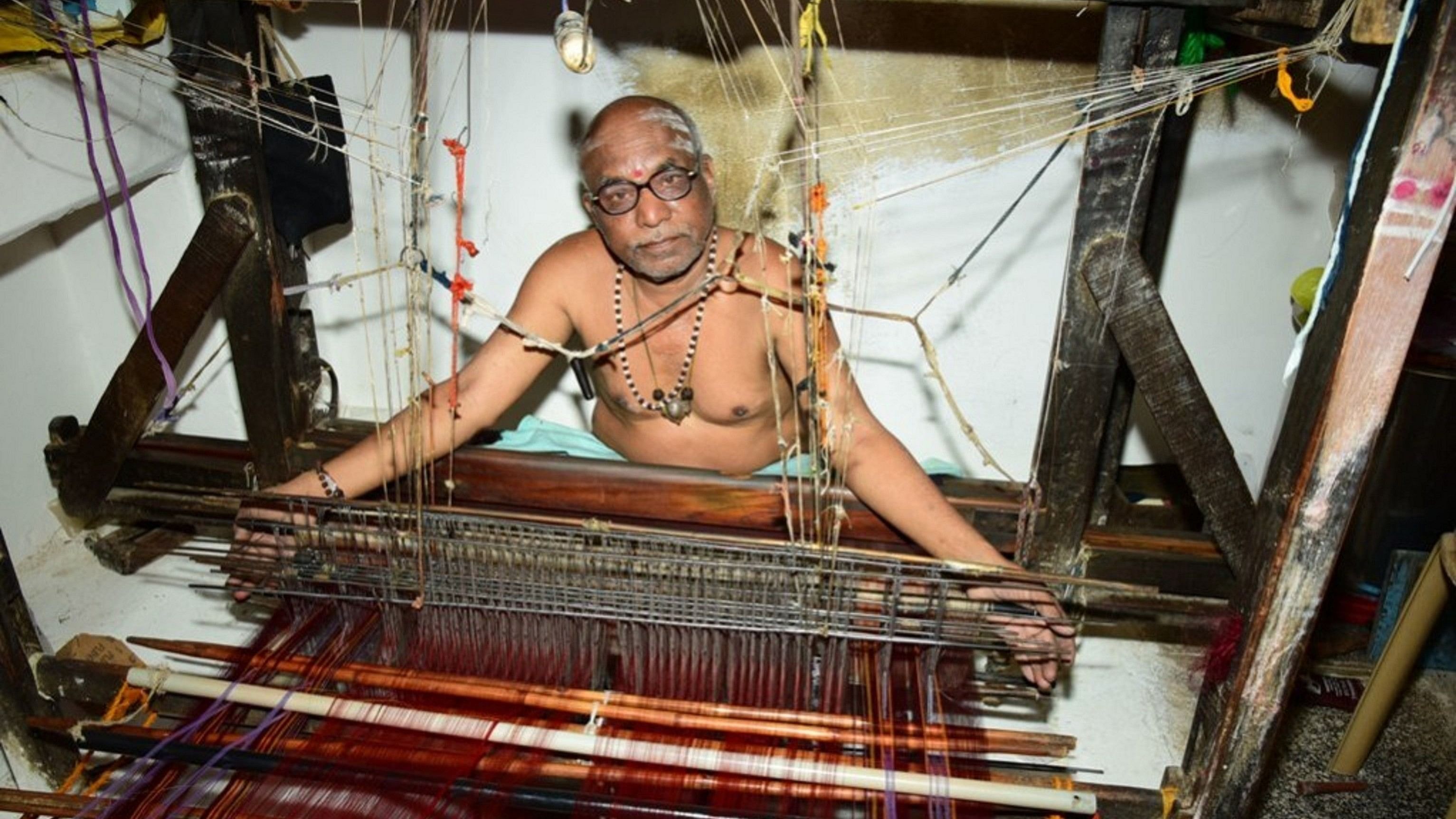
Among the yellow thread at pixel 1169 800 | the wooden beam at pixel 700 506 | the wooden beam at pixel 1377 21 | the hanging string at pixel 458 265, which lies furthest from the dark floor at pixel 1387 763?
the hanging string at pixel 458 265

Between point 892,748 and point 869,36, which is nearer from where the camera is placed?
point 892,748

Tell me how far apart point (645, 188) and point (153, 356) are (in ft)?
4.36

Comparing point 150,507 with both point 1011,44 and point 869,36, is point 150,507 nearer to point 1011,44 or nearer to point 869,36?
point 869,36

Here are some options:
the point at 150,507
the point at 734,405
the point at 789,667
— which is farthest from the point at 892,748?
the point at 150,507

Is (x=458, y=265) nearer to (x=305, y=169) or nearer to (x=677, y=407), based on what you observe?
(x=677, y=407)

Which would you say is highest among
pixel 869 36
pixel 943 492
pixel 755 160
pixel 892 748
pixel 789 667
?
pixel 869 36

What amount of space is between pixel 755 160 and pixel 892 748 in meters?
1.76

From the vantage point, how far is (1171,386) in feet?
6.63

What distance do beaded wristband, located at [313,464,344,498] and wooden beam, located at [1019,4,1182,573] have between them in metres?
1.52

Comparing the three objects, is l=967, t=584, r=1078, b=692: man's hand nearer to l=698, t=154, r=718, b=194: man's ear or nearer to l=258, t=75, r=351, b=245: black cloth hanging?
l=698, t=154, r=718, b=194: man's ear

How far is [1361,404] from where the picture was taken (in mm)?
1373

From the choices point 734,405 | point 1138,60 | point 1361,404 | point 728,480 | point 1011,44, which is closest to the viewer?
point 1361,404

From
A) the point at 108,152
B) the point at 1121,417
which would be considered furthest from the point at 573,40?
the point at 1121,417

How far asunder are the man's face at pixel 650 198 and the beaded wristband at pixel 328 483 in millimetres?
802
